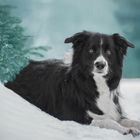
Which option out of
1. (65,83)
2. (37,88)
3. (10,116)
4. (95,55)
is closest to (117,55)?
(95,55)

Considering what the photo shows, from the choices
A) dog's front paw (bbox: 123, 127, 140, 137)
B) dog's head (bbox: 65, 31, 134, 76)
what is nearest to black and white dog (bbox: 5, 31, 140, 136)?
dog's head (bbox: 65, 31, 134, 76)

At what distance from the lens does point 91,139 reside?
3832 millimetres

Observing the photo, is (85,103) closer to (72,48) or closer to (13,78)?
(72,48)

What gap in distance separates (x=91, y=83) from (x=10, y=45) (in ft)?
5.37

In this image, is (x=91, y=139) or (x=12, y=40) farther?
(x=12, y=40)

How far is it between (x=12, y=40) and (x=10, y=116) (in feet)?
11.9

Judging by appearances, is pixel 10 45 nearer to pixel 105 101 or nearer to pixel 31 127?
pixel 105 101

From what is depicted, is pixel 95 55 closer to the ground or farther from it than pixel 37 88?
farther from it

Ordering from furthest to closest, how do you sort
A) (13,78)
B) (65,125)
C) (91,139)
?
(13,78), (65,125), (91,139)

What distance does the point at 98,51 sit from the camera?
5.61 metres

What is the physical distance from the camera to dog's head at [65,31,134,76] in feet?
18.2

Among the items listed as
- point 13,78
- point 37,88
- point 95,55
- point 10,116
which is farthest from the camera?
point 13,78

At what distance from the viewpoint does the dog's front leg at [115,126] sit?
15.9 ft

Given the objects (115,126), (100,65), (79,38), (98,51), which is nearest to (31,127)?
(115,126)
